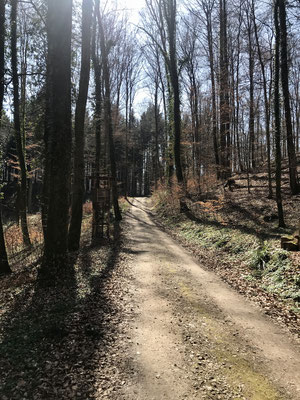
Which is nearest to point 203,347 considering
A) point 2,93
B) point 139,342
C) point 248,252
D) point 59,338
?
point 139,342

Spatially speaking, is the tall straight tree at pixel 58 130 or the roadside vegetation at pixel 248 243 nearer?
the roadside vegetation at pixel 248 243

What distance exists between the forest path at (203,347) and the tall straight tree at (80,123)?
13.6 feet

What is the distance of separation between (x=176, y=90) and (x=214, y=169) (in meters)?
6.23

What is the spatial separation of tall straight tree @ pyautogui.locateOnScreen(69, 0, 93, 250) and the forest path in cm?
415

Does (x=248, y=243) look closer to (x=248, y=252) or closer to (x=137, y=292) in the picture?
(x=248, y=252)

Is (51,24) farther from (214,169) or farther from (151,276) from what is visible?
(214,169)

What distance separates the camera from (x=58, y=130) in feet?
21.4

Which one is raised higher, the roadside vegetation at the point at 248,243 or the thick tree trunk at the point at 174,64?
the thick tree trunk at the point at 174,64

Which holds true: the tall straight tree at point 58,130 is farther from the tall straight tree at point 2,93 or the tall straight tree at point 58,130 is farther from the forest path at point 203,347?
the tall straight tree at point 2,93

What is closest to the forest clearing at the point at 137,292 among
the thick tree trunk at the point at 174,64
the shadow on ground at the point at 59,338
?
the shadow on ground at the point at 59,338

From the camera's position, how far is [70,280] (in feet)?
22.0

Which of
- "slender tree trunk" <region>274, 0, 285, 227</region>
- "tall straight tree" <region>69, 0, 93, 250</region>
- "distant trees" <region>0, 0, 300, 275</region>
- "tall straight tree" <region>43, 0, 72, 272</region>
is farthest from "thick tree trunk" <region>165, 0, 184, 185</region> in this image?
"tall straight tree" <region>43, 0, 72, 272</region>

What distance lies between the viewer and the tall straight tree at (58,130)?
650 cm

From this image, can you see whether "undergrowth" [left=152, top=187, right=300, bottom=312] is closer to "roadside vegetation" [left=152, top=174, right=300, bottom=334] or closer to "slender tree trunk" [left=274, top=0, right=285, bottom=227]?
"roadside vegetation" [left=152, top=174, right=300, bottom=334]
